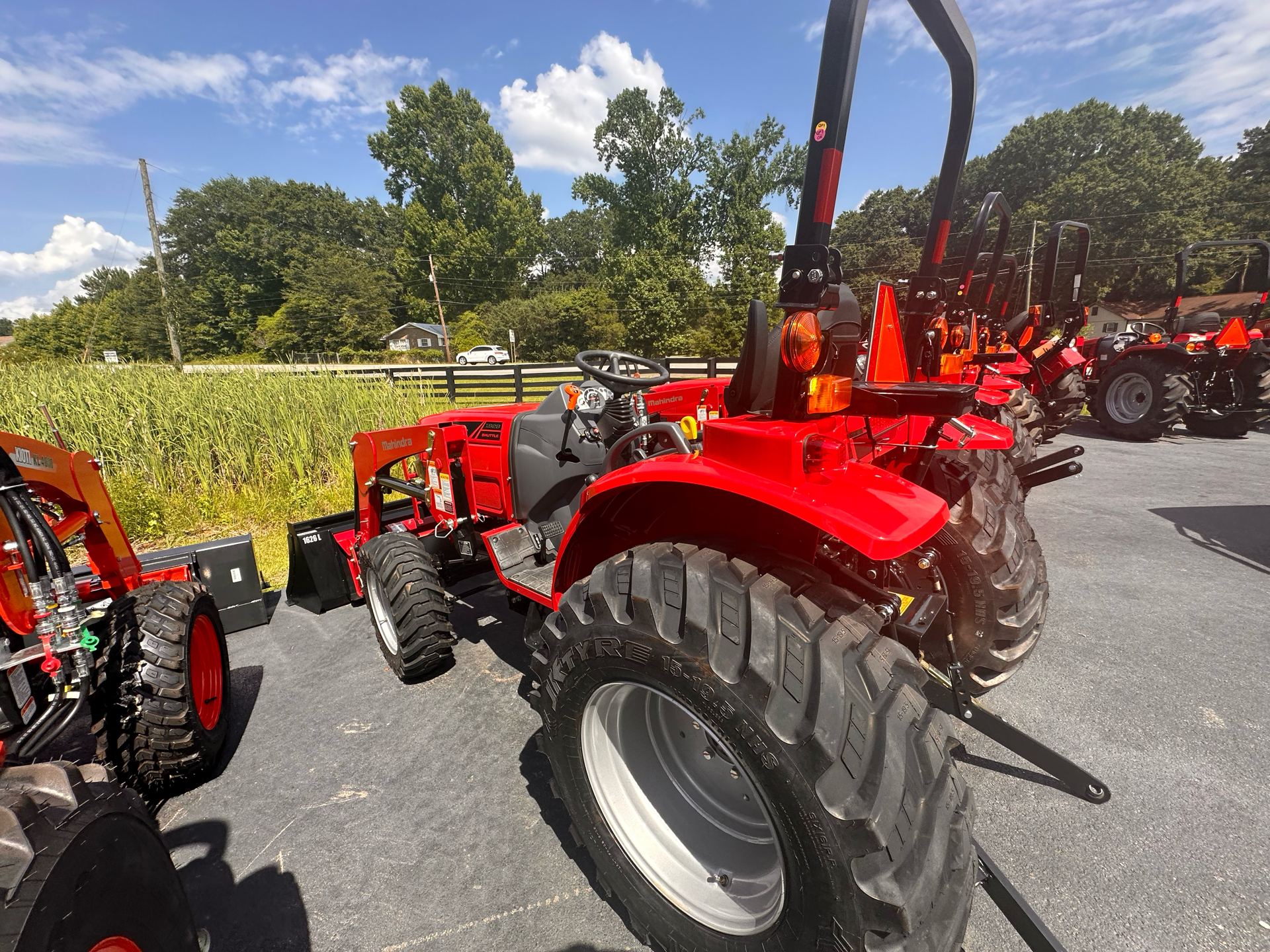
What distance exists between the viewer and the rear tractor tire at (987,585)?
202 centimetres

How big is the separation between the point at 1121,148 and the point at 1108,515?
62.4 meters

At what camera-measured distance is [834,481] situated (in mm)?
1321

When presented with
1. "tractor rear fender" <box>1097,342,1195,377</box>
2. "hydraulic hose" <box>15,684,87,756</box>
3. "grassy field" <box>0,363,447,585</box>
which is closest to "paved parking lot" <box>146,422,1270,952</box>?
"hydraulic hose" <box>15,684,87,756</box>

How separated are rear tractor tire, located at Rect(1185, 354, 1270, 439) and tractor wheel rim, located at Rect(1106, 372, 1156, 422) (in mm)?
527

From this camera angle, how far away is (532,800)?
1995 millimetres

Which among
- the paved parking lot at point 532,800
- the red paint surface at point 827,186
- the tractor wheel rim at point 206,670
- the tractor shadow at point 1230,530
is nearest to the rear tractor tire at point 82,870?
the paved parking lot at point 532,800

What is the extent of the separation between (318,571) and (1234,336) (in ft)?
34.3

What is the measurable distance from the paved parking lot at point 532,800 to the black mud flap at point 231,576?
197mm

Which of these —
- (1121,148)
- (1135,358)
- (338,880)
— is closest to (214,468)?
(338,880)

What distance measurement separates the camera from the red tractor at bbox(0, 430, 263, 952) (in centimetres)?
94

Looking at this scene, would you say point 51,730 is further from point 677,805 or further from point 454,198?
point 454,198

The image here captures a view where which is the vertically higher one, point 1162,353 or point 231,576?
point 1162,353

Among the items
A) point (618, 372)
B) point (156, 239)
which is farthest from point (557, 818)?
point (156, 239)

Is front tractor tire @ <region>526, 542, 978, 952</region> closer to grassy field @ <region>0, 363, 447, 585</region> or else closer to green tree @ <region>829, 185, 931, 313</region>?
grassy field @ <region>0, 363, 447, 585</region>
